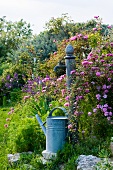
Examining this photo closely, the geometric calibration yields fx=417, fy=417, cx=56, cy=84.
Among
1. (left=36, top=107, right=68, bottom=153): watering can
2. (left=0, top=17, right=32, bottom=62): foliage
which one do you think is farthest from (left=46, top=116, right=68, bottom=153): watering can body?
(left=0, top=17, right=32, bottom=62): foliage

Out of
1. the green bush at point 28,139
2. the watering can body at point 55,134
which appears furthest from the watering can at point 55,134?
the green bush at point 28,139

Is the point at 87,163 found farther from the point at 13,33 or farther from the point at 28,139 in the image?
the point at 13,33

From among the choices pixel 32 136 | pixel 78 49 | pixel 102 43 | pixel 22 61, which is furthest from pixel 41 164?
pixel 22 61

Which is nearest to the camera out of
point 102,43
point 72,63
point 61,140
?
point 61,140

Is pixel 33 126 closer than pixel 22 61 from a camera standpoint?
Yes

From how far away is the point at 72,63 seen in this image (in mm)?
5594

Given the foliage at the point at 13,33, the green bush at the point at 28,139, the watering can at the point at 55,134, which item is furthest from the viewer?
the foliage at the point at 13,33

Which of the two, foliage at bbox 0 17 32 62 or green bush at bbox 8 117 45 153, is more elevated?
foliage at bbox 0 17 32 62

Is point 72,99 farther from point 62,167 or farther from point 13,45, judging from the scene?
point 13,45

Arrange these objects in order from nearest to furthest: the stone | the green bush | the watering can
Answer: the stone < the watering can < the green bush

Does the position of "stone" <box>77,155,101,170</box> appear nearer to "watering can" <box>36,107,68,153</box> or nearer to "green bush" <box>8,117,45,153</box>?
"watering can" <box>36,107,68,153</box>

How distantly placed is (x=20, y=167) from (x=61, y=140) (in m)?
0.61

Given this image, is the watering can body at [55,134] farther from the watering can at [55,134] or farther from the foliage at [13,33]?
the foliage at [13,33]

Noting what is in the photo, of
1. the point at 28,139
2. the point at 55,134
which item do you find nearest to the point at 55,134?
the point at 55,134
